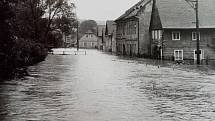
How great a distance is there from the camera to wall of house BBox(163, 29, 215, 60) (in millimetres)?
61469

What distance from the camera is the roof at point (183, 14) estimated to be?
60938 millimetres

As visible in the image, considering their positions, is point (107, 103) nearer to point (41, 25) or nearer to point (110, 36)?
point (41, 25)

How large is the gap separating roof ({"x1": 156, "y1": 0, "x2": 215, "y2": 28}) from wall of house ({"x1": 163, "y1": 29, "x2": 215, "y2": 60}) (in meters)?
1.30

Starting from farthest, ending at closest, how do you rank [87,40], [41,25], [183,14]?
[87,40], [41,25], [183,14]

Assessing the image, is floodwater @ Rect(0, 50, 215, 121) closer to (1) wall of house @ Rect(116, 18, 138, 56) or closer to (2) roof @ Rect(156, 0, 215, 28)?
(2) roof @ Rect(156, 0, 215, 28)

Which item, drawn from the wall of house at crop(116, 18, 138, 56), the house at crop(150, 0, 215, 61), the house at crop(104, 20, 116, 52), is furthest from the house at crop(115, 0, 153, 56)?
the house at crop(104, 20, 116, 52)

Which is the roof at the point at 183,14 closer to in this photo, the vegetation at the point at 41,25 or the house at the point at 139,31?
the house at the point at 139,31

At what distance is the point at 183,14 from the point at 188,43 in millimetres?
4429

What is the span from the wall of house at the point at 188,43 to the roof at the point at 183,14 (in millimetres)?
1300

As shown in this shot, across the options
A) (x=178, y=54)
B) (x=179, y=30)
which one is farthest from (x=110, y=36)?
(x=178, y=54)

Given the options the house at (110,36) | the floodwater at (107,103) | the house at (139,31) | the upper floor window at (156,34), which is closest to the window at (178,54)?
the upper floor window at (156,34)

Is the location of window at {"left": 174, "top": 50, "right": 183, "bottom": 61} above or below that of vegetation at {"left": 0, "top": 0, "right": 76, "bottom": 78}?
below

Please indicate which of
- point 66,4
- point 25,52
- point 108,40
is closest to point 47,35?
point 66,4

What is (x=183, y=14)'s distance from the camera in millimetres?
62781
